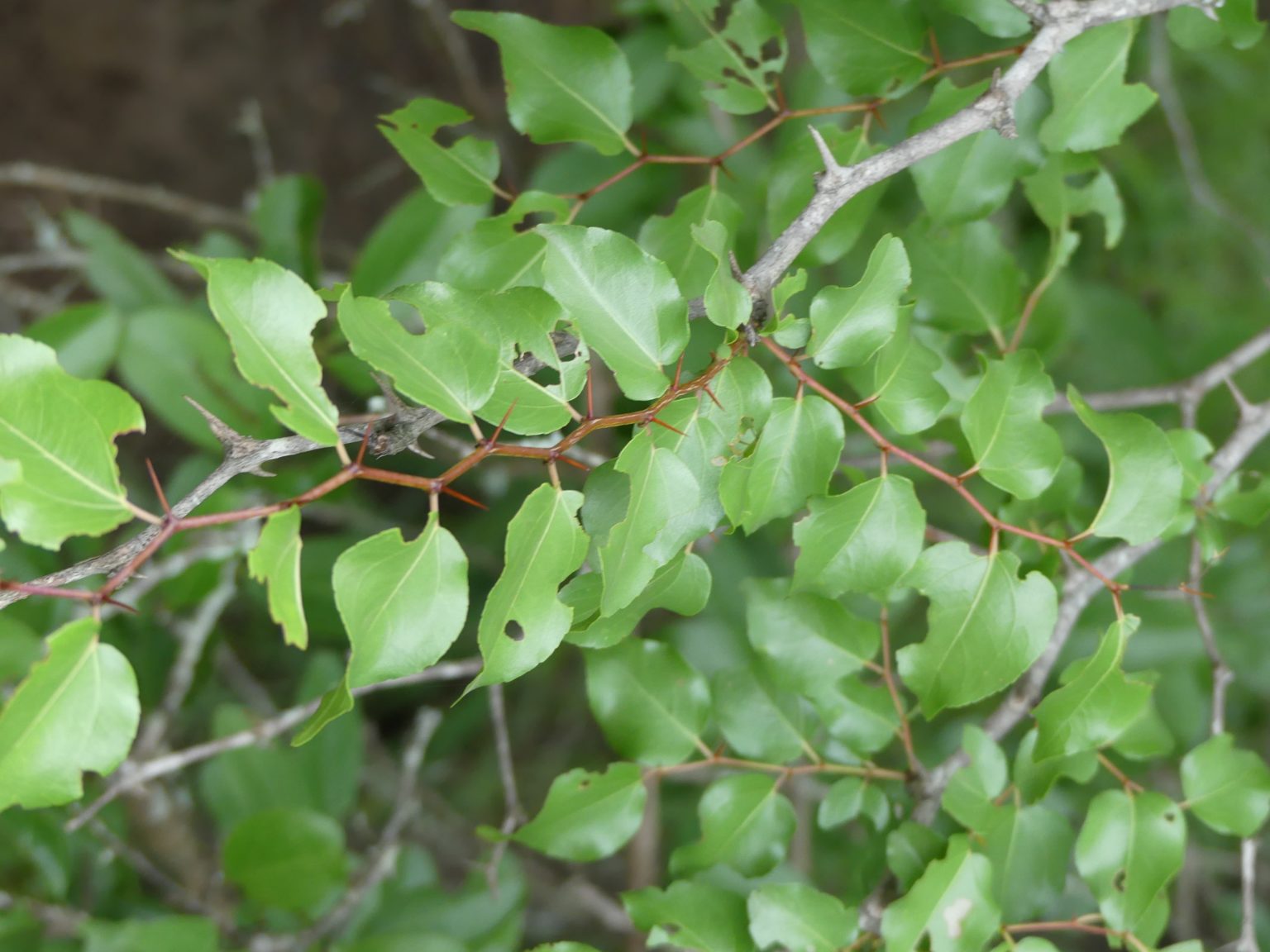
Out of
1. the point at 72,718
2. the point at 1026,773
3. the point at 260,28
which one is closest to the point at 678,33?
the point at 1026,773

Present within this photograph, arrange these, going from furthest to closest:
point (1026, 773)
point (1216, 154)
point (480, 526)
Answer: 1. point (1216, 154)
2. point (480, 526)
3. point (1026, 773)

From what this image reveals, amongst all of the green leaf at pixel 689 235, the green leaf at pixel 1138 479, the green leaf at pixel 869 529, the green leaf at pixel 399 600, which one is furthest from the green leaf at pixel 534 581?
the green leaf at pixel 1138 479

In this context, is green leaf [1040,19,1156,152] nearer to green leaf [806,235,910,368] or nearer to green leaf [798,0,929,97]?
green leaf [798,0,929,97]

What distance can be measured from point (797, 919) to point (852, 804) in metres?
0.12

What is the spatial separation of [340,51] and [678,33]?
1.40m

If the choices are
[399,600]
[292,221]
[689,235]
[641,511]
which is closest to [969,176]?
[689,235]

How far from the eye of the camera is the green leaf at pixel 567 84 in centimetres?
74

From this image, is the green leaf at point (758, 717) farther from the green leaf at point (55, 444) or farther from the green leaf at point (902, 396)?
the green leaf at point (55, 444)

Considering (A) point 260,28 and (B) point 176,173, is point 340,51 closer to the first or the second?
(A) point 260,28

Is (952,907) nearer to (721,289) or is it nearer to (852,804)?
(852,804)

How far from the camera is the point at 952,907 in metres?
0.68

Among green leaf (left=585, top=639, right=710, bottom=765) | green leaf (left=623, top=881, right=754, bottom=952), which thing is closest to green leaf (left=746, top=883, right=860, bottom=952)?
green leaf (left=623, top=881, right=754, bottom=952)

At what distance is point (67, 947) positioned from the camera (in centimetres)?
105

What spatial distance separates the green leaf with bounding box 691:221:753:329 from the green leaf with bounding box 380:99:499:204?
293mm
